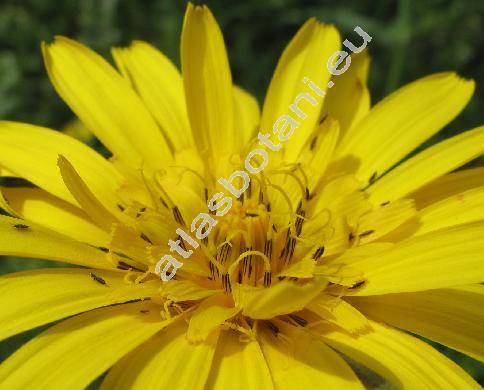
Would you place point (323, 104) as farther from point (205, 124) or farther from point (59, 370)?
point (59, 370)

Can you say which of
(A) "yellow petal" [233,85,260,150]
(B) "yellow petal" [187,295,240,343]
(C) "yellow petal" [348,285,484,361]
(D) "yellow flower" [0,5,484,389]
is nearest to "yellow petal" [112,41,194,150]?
(D) "yellow flower" [0,5,484,389]

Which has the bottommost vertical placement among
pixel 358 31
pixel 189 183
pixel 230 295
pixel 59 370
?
pixel 59 370

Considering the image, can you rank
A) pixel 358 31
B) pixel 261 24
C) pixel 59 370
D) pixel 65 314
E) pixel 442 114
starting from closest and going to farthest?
1. pixel 59 370
2. pixel 65 314
3. pixel 442 114
4. pixel 358 31
5. pixel 261 24

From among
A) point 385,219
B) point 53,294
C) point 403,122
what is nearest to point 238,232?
point 385,219

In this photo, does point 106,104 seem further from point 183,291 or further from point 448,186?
point 448,186

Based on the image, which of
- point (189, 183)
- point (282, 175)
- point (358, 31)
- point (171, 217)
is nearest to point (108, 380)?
point (171, 217)

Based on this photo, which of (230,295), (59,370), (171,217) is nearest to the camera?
(59,370)

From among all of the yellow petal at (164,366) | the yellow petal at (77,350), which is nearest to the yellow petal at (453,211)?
the yellow petal at (164,366)

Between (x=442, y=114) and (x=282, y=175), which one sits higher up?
(x=442, y=114)
